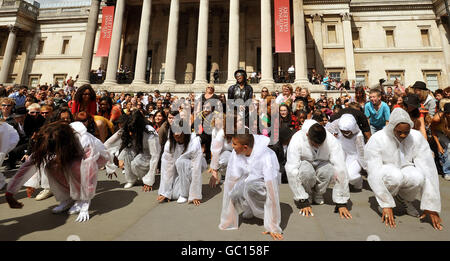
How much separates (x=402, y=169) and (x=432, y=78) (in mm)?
27556

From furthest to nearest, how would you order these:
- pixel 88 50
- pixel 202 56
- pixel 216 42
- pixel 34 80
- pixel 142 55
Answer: pixel 34 80
pixel 216 42
pixel 88 50
pixel 142 55
pixel 202 56

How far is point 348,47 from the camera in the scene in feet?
68.2

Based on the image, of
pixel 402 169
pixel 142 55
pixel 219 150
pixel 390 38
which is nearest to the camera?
pixel 402 169

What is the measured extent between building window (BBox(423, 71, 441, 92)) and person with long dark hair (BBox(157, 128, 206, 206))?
28465mm

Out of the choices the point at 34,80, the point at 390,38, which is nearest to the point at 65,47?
the point at 34,80

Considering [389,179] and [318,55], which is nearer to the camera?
[389,179]

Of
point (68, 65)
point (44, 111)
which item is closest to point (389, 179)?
point (44, 111)

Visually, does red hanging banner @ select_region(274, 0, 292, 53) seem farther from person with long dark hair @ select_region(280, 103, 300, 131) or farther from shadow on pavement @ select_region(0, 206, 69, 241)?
shadow on pavement @ select_region(0, 206, 69, 241)

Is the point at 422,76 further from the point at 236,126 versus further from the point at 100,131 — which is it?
the point at 100,131

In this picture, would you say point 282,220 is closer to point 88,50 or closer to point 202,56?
point 202,56

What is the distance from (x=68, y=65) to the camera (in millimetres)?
26031

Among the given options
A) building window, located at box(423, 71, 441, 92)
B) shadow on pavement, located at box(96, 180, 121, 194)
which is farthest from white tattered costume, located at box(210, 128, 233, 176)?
building window, located at box(423, 71, 441, 92)

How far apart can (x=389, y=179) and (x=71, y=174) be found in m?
4.31
